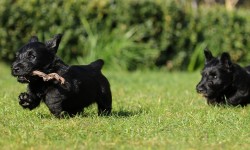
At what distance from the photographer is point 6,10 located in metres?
15.0

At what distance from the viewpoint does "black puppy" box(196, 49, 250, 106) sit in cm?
823

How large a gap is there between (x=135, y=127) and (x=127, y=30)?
969 cm

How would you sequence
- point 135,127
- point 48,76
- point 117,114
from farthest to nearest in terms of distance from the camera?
point 117,114, point 48,76, point 135,127

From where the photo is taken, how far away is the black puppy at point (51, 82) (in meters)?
6.50

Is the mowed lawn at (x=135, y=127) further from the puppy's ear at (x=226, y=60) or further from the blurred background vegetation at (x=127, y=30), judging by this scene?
the blurred background vegetation at (x=127, y=30)

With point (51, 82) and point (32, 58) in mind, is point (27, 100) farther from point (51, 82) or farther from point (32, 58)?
point (32, 58)

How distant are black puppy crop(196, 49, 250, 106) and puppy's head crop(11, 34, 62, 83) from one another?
7.78 feet

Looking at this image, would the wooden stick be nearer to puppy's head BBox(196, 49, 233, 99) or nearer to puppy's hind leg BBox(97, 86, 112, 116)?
puppy's hind leg BBox(97, 86, 112, 116)

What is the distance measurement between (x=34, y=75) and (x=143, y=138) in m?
1.57

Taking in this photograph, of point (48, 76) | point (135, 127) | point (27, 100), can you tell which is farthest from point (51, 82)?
point (135, 127)

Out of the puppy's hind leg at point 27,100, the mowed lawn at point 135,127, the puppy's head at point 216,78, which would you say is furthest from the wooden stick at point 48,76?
the puppy's head at point 216,78

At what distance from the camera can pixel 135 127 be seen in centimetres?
614

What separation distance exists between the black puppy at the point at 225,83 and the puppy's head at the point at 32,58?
2.37m

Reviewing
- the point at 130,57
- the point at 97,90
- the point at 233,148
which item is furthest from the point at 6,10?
the point at 233,148
